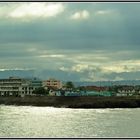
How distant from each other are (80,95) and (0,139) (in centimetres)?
1904

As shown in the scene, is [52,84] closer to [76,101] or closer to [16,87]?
[16,87]

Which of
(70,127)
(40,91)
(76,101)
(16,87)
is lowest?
(70,127)

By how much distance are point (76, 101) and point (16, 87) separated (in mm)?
4697

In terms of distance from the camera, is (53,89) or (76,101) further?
(53,89)

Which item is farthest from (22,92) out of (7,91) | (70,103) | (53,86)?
(70,103)

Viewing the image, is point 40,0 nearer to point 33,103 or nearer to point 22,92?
point 33,103

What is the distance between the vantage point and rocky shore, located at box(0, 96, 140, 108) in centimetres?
1994

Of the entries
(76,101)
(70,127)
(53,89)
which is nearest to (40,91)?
(53,89)

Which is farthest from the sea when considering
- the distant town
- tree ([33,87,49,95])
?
tree ([33,87,49,95])

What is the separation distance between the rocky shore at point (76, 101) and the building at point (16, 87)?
5.16 feet

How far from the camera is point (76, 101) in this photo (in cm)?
2059

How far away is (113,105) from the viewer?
1997 cm

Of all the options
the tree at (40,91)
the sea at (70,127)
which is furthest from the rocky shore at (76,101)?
the sea at (70,127)

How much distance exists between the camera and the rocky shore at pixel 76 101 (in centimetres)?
1994
